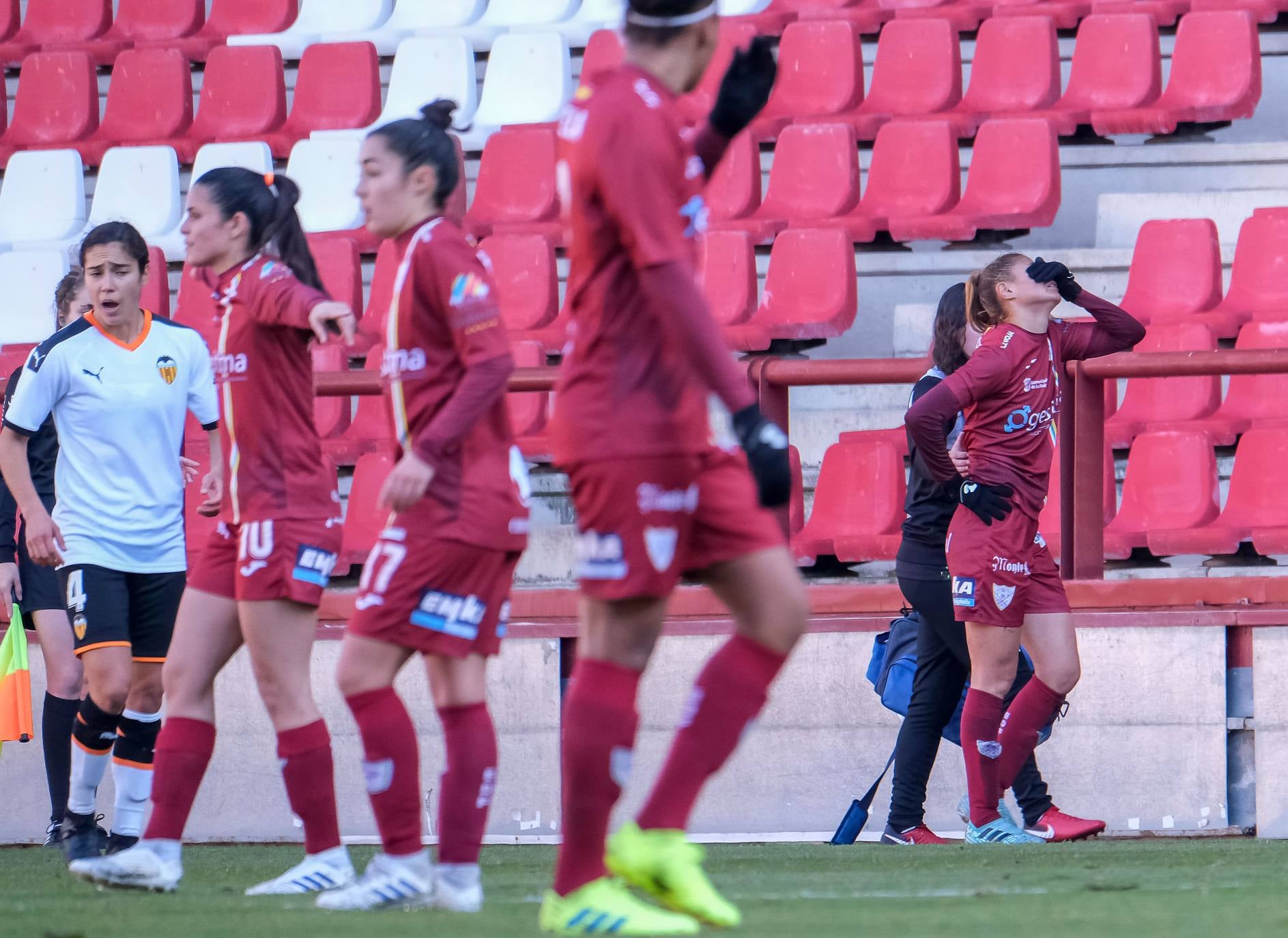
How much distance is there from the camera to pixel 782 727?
6.70m

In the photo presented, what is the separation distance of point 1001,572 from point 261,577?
267 centimetres

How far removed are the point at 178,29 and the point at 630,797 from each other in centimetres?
699

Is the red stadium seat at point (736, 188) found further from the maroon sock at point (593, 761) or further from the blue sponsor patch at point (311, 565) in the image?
the maroon sock at point (593, 761)

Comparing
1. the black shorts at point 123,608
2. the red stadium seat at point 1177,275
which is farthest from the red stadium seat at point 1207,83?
the black shorts at point 123,608

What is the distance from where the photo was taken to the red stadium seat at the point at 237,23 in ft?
37.9

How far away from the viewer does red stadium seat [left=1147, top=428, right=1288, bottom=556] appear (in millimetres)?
7043

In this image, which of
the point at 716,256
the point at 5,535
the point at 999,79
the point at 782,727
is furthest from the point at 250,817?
the point at 999,79

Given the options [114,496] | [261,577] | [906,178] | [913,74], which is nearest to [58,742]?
[114,496]

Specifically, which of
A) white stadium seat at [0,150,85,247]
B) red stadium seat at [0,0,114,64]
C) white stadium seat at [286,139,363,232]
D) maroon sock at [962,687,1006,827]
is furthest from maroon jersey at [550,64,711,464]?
red stadium seat at [0,0,114,64]

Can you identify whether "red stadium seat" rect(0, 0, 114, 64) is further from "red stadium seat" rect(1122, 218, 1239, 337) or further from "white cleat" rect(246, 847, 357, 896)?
"white cleat" rect(246, 847, 357, 896)

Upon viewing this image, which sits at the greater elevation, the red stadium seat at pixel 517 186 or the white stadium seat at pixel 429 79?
the white stadium seat at pixel 429 79

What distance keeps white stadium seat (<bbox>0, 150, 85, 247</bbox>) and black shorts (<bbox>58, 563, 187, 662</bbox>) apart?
5388 mm

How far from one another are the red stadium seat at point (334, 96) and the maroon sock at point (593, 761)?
7.98 m

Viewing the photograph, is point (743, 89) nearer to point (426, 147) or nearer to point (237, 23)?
point (426, 147)
